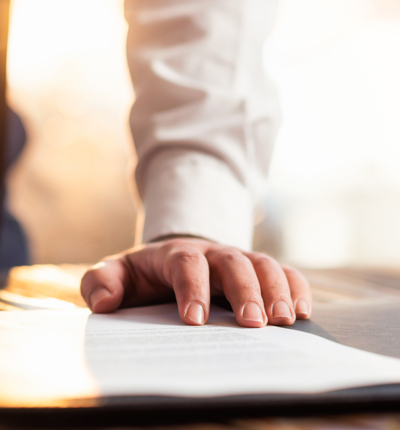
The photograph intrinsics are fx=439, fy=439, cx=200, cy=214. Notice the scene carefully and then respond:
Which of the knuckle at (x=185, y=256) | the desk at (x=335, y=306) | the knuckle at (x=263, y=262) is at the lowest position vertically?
the desk at (x=335, y=306)

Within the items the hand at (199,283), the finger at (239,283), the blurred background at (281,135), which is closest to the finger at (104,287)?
the hand at (199,283)

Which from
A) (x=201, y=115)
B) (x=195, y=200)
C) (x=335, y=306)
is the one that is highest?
(x=201, y=115)

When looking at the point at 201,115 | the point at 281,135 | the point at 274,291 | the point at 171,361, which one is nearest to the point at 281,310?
the point at 274,291

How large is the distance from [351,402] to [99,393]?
0.12 metres

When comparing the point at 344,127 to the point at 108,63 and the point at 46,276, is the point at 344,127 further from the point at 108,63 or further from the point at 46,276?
the point at 46,276

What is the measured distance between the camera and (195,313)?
42cm

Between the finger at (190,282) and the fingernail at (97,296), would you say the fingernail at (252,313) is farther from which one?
the fingernail at (97,296)

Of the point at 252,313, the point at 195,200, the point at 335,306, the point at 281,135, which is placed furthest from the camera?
the point at 281,135

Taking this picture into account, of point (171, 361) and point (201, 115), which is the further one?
point (201, 115)

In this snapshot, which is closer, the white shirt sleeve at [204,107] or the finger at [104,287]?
the finger at [104,287]

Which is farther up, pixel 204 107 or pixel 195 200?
pixel 204 107

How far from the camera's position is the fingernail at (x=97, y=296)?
483mm

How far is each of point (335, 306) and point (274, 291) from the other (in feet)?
0.60

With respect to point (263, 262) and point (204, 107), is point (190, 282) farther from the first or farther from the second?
point (204, 107)
